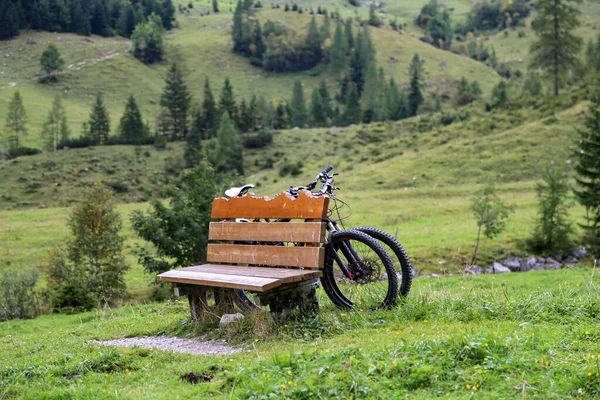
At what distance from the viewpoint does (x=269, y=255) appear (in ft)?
27.3

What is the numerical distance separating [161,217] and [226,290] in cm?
1234

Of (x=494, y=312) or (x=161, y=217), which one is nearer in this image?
(x=494, y=312)

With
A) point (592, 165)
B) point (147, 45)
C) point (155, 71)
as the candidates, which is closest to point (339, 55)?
point (155, 71)

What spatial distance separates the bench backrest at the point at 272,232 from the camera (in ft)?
24.9

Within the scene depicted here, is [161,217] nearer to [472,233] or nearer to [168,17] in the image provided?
[472,233]

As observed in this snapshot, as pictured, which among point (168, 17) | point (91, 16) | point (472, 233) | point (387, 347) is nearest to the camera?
point (387, 347)

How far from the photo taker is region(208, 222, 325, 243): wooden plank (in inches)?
298

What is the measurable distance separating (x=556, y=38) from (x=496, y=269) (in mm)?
51775

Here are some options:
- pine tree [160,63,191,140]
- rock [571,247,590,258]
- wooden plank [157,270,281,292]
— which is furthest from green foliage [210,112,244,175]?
wooden plank [157,270,281,292]

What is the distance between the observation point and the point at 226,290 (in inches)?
342

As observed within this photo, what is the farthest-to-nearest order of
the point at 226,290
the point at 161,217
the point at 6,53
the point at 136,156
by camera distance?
the point at 6,53 → the point at 136,156 → the point at 161,217 → the point at 226,290

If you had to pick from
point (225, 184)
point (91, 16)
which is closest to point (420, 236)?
point (225, 184)

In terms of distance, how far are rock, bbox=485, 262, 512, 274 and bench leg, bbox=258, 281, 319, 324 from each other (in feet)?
60.6

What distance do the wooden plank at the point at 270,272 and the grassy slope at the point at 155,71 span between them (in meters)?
99.2
